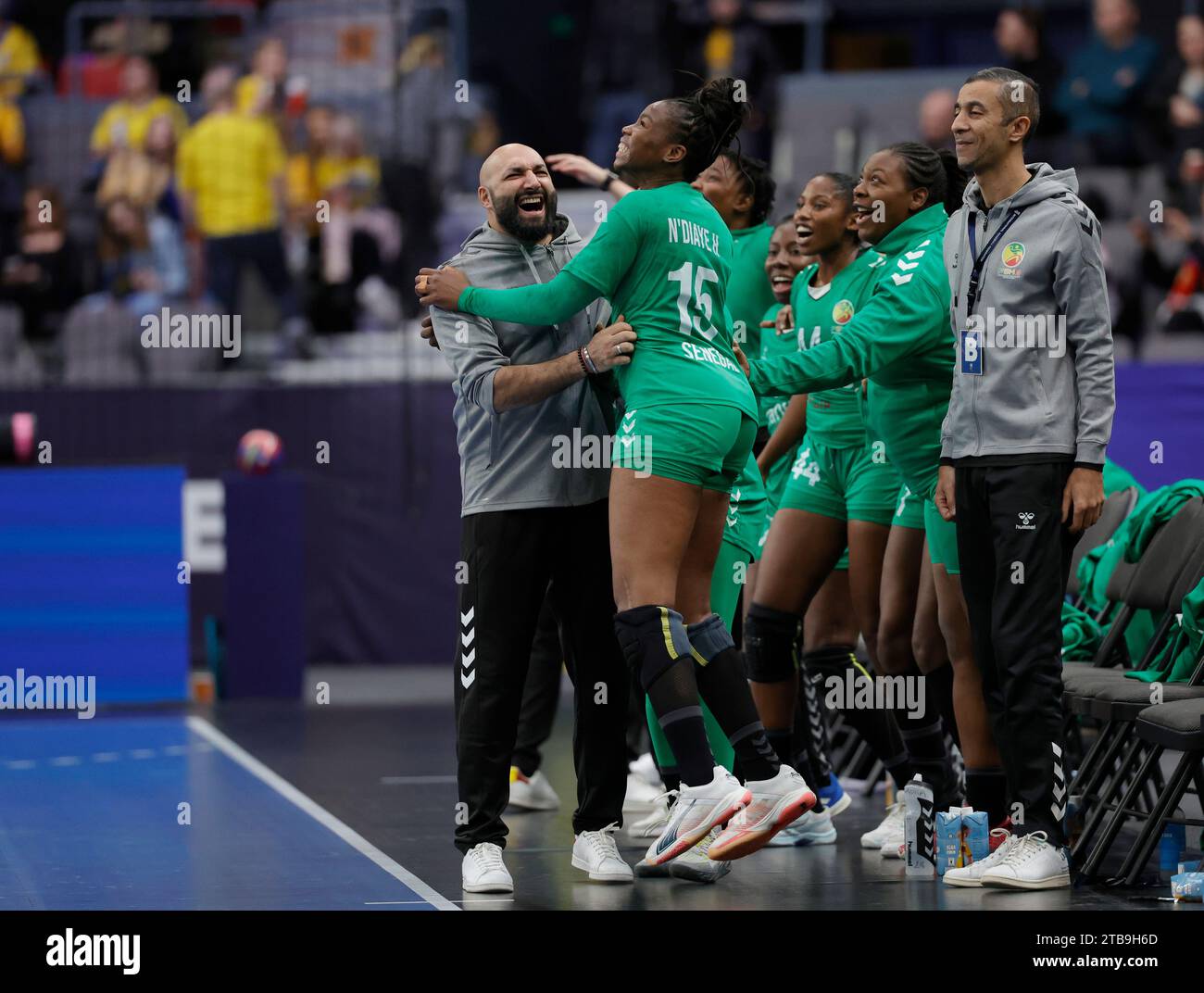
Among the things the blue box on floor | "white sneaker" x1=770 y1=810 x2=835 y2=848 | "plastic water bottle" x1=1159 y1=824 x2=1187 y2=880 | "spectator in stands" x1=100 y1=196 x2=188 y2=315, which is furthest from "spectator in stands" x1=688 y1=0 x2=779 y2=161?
"plastic water bottle" x1=1159 y1=824 x2=1187 y2=880

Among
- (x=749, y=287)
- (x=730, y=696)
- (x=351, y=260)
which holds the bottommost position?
(x=730, y=696)

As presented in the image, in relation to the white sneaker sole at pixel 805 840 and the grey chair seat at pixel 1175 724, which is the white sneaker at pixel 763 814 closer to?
the grey chair seat at pixel 1175 724

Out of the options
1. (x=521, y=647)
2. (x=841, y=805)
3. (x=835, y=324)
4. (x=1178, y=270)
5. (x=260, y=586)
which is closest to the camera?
(x=521, y=647)

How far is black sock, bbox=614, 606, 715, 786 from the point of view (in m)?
4.91

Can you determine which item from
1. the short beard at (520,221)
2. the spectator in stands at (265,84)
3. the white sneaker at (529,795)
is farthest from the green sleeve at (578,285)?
the spectator in stands at (265,84)

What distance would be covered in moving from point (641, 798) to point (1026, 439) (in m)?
2.71

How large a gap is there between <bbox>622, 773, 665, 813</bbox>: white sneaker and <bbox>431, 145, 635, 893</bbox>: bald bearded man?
5.55ft

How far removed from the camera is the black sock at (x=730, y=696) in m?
5.03

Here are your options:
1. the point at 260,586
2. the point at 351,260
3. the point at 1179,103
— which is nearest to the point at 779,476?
the point at 260,586

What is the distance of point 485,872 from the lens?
197 inches

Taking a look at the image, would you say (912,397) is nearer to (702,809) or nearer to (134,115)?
(702,809)
